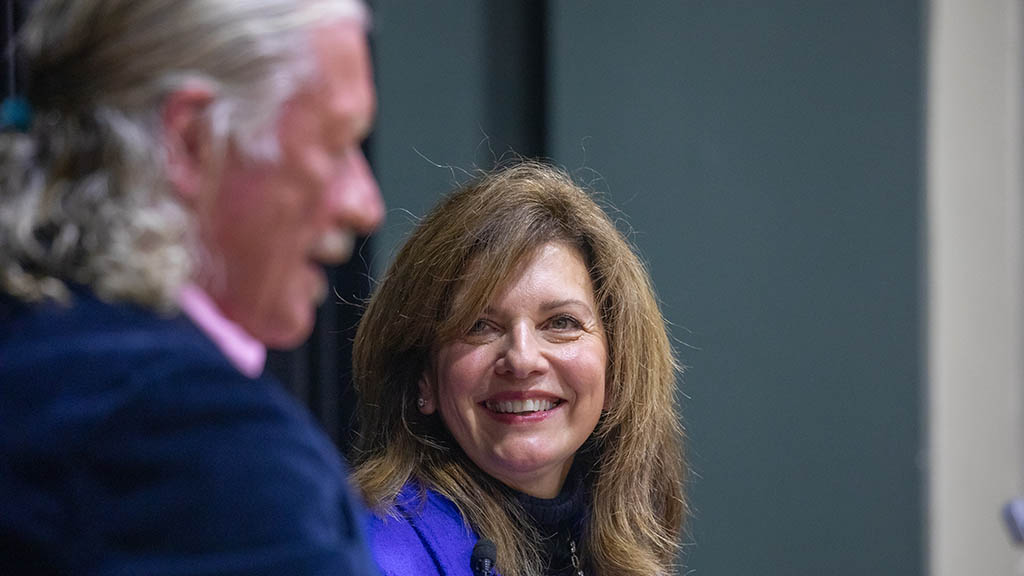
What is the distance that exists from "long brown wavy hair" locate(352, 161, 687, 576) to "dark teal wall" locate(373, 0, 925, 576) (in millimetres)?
939

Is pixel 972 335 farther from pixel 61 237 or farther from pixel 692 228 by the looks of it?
pixel 61 237

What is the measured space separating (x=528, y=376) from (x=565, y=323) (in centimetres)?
11

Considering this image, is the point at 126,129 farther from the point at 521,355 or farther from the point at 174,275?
the point at 521,355

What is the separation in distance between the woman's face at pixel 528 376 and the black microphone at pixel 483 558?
139 millimetres

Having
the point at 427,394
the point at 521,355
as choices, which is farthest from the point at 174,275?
the point at 427,394

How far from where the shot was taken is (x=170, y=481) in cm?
72

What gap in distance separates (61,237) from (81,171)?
0.05 metres

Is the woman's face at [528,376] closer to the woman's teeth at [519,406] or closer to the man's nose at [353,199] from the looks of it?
the woman's teeth at [519,406]

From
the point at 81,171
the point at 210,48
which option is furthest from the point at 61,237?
the point at 210,48

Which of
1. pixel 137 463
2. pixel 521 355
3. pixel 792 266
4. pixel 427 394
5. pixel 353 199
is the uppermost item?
pixel 353 199

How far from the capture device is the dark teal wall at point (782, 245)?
2959 mm

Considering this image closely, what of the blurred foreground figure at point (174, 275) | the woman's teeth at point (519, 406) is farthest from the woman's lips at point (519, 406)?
the blurred foreground figure at point (174, 275)

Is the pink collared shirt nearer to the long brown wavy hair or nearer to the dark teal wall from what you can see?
the long brown wavy hair

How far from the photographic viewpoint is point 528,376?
1.85 meters
